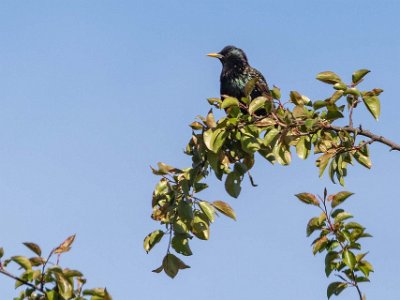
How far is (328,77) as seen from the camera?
4.91 meters

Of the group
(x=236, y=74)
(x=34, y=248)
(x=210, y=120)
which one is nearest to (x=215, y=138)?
(x=210, y=120)

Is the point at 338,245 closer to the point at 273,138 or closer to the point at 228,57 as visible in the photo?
the point at 273,138

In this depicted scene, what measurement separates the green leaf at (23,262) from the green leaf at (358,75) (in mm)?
2249

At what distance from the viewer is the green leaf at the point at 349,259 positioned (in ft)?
14.3

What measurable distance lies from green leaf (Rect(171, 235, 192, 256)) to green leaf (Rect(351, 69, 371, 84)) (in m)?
1.31

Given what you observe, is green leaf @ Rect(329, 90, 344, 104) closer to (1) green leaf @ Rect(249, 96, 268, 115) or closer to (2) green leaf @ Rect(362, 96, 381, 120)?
(2) green leaf @ Rect(362, 96, 381, 120)

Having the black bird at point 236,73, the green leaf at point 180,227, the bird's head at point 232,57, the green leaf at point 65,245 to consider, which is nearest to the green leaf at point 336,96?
the green leaf at point 180,227

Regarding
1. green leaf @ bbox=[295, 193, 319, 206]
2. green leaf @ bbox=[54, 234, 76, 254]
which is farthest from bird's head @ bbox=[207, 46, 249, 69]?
green leaf @ bbox=[54, 234, 76, 254]

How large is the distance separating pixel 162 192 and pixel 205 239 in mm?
371

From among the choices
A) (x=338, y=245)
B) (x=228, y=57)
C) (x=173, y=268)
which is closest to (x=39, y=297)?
(x=173, y=268)

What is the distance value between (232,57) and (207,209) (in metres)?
6.07

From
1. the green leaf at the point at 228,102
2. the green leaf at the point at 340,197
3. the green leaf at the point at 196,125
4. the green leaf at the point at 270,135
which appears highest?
the green leaf at the point at 228,102

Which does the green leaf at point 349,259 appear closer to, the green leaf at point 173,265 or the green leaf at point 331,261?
the green leaf at point 331,261

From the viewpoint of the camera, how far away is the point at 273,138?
488 cm
